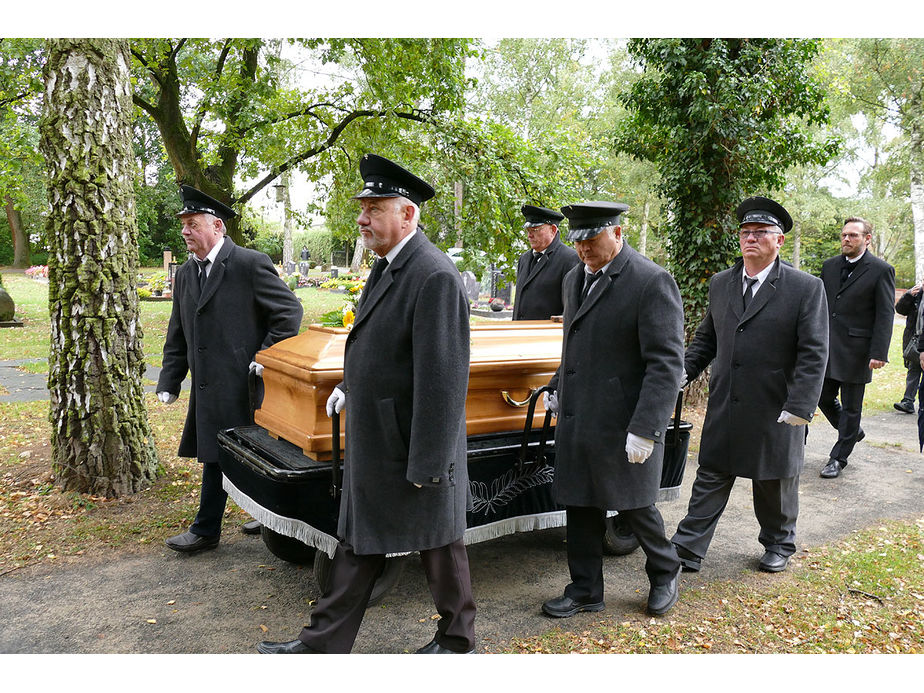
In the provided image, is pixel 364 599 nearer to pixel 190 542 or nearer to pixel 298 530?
pixel 298 530

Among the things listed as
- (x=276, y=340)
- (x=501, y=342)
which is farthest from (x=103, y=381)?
(x=501, y=342)

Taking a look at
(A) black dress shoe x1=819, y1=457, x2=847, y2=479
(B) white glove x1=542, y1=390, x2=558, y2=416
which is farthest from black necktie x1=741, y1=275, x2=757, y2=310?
(A) black dress shoe x1=819, y1=457, x2=847, y2=479

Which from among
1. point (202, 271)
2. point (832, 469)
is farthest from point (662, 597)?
point (832, 469)

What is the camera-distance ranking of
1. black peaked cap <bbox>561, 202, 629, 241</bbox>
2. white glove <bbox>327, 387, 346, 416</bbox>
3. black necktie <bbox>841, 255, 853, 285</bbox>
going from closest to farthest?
white glove <bbox>327, 387, 346, 416</bbox>, black peaked cap <bbox>561, 202, 629, 241</bbox>, black necktie <bbox>841, 255, 853, 285</bbox>

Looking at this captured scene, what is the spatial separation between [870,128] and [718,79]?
25.9 meters

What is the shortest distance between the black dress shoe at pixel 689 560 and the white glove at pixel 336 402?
203 cm

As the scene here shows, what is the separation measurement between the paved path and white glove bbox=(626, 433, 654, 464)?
31.4 inches

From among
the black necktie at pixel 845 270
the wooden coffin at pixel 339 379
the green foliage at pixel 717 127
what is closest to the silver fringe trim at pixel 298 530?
the wooden coffin at pixel 339 379

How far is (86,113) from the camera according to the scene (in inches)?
174

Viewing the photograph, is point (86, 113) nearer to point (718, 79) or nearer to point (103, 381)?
point (103, 381)

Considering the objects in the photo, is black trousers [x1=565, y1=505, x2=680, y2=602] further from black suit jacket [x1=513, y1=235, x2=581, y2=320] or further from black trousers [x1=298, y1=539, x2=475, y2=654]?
black suit jacket [x1=513, y1=235, x2=581, y2=320]

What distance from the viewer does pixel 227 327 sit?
377 centimetres

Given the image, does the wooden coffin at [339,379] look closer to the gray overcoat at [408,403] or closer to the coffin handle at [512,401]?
the coffin handle at [512,401]

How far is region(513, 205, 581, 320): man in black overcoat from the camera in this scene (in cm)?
502
